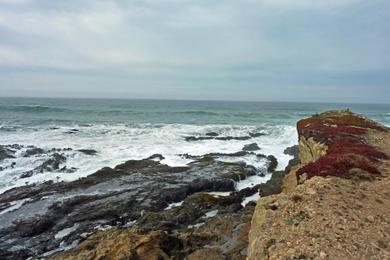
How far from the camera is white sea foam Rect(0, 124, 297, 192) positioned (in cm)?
2191

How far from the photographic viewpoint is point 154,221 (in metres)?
13.4

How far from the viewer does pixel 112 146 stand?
99.0 ft

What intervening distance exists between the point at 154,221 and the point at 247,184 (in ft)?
24.5

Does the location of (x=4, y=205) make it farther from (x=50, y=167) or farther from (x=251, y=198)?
(x=251, y=198)

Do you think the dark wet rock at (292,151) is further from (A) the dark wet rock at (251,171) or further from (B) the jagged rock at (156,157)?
(B) the jagged rock at (156,157)

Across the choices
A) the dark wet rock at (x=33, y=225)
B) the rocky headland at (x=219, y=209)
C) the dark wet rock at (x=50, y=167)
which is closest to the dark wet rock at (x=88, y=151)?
the dark wet rock at (x=50, y=167)

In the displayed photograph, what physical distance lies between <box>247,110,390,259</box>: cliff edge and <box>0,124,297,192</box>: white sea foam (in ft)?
40.9

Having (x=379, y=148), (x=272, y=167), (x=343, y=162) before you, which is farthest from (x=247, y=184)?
(x=343, y=162)

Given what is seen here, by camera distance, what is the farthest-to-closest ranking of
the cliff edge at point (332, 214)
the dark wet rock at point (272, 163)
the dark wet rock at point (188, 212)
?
the dark wet rock at point (272, 163) → the dark wet rock at point (188, 212) → the cliff edge at point (332, 214)

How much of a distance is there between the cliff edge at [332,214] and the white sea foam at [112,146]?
1248 centimetres

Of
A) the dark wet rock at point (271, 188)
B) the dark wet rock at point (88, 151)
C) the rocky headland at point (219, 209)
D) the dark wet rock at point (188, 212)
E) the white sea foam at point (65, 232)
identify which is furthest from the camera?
the dark wet rock at point (88, 151)

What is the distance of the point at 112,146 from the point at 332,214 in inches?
955

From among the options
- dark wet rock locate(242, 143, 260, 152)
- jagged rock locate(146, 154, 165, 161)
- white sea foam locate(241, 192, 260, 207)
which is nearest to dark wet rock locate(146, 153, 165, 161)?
jagged rock locate(146, 154, 165, 161)

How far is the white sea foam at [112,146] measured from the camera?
71.9 feet
